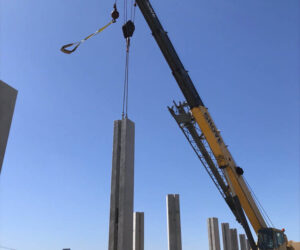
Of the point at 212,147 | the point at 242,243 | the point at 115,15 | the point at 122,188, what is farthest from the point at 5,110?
the point at 242,243

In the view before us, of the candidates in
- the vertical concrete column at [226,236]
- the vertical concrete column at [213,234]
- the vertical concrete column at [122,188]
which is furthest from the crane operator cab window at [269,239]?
the vertical concrete column at [226,236]

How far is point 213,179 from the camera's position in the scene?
14.4m

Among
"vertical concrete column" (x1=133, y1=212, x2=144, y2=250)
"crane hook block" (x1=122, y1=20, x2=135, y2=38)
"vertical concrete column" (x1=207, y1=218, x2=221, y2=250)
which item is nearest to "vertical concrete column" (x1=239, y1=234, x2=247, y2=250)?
"vertical concrete column" (x1=207, y1=218, x2=221, y2=250)

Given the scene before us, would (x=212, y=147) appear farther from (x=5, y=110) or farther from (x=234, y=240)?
(x=234, y=240)

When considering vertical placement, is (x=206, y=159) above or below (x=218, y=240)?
above

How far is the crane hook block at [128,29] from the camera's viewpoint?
1105 centimetres

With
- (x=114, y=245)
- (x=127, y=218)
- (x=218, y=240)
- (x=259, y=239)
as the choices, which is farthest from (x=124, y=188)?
(x=218, y=240)

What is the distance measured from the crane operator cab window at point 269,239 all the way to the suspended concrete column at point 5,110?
35.8ft

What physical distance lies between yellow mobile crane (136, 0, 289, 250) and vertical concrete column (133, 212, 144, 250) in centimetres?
531

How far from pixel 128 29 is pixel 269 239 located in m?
10.7

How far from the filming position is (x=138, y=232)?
1639cm

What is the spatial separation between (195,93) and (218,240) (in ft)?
44.5

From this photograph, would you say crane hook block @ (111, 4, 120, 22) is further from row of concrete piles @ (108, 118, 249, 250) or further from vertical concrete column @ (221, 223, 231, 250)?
vertical concrete column @ (221, 223, 231, 250)

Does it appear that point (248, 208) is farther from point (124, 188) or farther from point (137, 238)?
point (124, 188)
